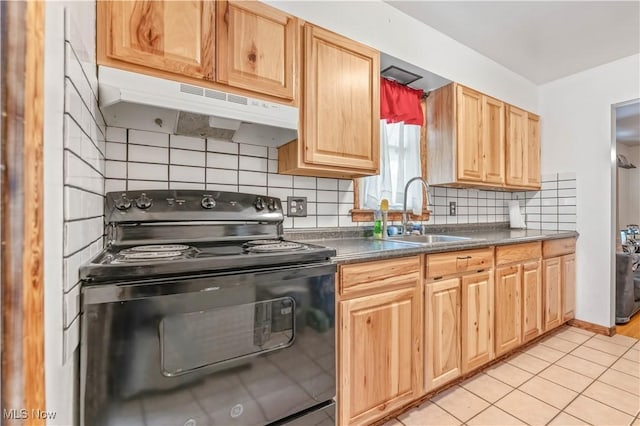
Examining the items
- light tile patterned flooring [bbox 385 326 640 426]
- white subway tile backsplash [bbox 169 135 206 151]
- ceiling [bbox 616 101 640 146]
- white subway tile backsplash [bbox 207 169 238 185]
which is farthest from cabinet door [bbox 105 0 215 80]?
ceiling [bbox 616 101 640 146]

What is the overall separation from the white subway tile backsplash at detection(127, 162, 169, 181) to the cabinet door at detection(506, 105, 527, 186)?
2741 millimetres

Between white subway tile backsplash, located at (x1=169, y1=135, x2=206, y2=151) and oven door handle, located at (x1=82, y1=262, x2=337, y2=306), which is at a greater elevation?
white subway tile backsplash, located at (x1=169, y1=135, x2=206, y2=151)

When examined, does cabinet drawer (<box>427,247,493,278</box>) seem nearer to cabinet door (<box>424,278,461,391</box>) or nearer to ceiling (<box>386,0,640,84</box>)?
cabinet door (<box>424,278,461,391</box>)

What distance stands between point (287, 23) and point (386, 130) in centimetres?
111

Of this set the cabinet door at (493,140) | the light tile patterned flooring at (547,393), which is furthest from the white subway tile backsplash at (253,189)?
the cabinet door at (493,140)

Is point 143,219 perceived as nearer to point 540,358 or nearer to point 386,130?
point 386,130

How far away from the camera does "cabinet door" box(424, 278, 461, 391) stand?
5.31 ft

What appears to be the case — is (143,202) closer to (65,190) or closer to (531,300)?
(65,190)

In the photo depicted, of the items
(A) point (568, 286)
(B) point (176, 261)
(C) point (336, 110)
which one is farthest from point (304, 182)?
(A) point (568, 286)

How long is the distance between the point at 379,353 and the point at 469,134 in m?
1.84

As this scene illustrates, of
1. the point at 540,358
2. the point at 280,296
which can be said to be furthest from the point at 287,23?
the point at 540,358

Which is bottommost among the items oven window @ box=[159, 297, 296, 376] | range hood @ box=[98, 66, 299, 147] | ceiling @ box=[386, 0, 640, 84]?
oven window @ box=[159, 297, 296, 376]

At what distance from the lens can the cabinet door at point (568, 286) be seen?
265cm

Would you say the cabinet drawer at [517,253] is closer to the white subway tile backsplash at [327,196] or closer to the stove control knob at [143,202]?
the white subway tile backsplash at [327,196]
